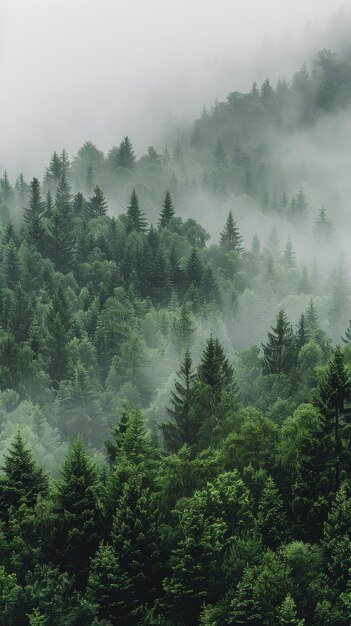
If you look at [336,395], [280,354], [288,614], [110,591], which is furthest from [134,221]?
[288,614]

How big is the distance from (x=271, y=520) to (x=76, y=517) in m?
13.3

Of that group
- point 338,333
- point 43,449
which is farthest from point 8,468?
point 338,333

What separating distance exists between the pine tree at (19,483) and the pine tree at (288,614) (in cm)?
1969

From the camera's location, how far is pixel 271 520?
58.1 meters

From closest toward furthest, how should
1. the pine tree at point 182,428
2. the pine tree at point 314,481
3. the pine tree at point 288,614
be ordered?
the pine tree at point 288,614 < the pine tree at point 314,481 < the pine tree at point 182,428

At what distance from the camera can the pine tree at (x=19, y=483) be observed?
60.6 metres

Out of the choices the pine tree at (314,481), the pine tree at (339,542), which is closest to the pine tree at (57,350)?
the pine tree at (314,481)

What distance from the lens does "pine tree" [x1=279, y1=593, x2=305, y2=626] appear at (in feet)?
162

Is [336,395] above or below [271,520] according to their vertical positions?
above

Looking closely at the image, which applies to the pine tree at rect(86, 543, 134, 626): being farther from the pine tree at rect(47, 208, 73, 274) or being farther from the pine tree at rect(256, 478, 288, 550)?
the pine tree at rect(47, 208, 73, 274)

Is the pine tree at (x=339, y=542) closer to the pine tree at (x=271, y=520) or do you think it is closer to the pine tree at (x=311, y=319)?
the pine tree at (x=271, y=520)

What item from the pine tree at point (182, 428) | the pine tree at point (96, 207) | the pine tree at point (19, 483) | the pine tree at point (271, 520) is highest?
the pine tree at point (96, 207)

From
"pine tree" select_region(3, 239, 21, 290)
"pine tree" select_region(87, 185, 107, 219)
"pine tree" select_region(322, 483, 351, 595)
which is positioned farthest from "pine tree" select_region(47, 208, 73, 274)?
"pine tree" select_region(322, 483, 351, 595)

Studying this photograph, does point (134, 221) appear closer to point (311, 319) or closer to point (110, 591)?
point (311, 319)
